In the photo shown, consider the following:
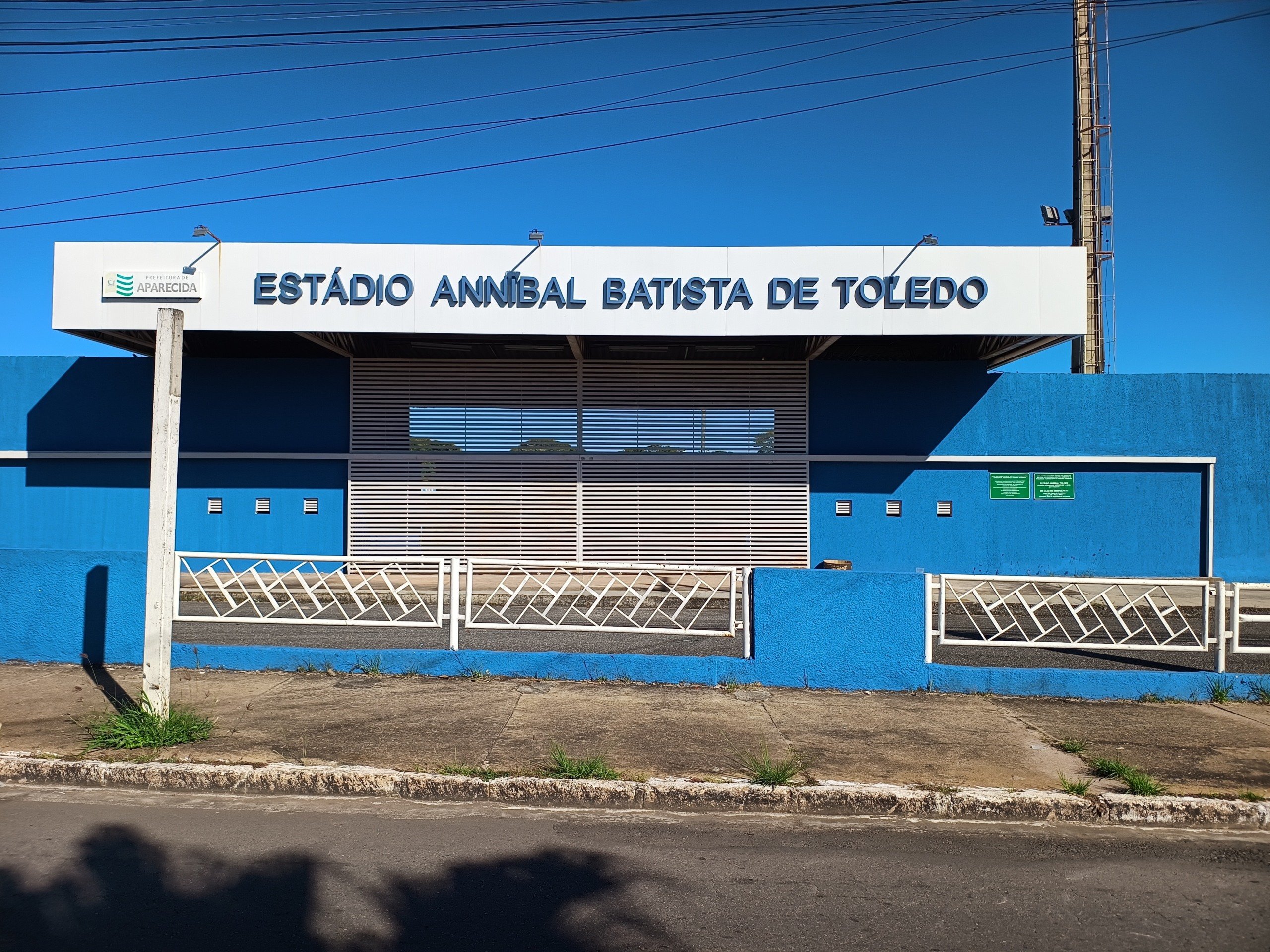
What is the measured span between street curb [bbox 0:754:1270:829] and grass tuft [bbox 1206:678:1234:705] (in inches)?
119

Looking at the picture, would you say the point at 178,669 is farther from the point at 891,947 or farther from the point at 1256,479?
the point at 1256,479

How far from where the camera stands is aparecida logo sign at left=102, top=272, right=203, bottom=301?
47.0 feet

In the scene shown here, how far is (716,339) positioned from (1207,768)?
10700 mm

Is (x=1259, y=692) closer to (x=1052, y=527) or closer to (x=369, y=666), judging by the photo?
(x=369, y=666)

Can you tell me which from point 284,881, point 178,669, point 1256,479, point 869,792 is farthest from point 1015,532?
point 284,881

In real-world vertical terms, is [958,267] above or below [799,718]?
above

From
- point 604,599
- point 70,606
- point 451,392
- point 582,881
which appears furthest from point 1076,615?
point 451,392

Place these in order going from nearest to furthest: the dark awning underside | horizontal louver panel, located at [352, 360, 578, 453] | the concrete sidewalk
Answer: the concrete sidewalk
the dark awning underside
horizontal louver panel, located at [352, 360, 578, 453]

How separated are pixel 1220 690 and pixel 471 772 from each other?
22.1 feet

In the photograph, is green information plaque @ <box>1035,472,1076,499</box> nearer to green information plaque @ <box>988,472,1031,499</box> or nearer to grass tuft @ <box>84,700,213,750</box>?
green information plaque @ <box>988,472,1031,499</box>

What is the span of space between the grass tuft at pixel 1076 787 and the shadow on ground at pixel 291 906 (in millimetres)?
2985

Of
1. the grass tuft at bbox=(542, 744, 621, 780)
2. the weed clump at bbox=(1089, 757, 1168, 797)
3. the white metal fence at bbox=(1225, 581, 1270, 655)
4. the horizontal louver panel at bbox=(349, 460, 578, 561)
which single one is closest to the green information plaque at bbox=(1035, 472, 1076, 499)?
the white metal fence at bbox=(1225, 581, 1270, 655)

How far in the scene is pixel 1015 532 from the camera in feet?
54.4

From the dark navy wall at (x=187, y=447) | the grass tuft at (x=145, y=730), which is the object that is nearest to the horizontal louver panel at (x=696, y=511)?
the dark navy wall at (x=187, y=447)
